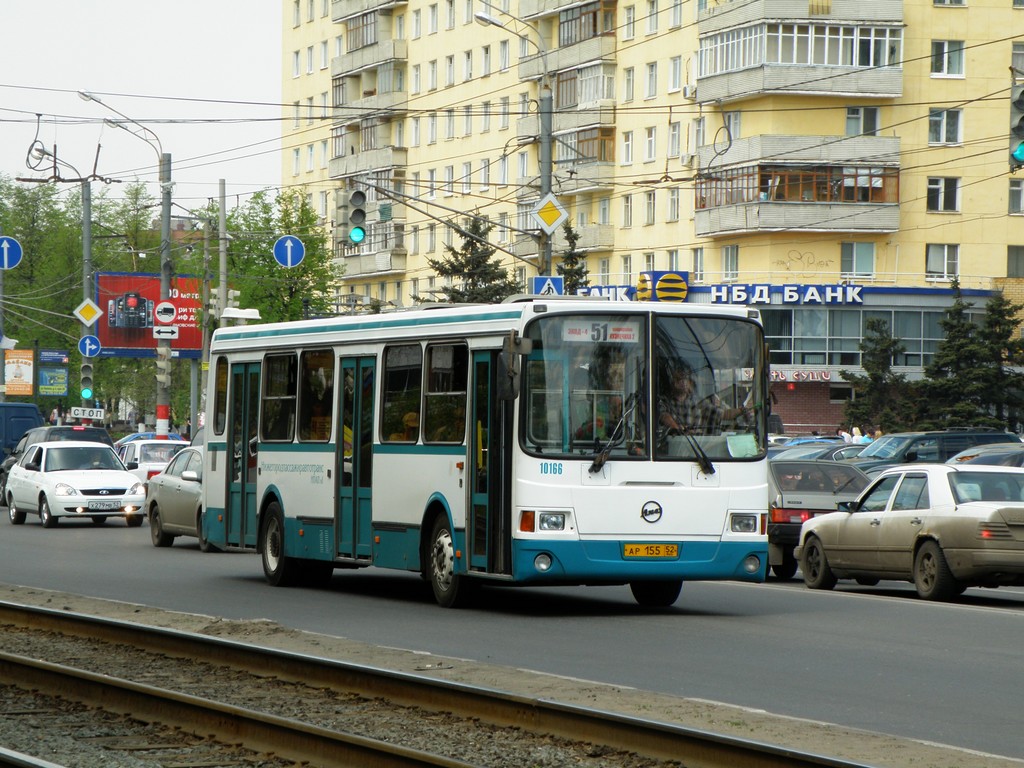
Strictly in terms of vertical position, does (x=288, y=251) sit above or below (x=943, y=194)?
below

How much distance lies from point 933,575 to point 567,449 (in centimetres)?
513

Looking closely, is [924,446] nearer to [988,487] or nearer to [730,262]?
[988,487]

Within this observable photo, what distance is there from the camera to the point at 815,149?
70750 millimetres

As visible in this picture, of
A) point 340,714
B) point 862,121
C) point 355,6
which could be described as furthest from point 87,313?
point 340,714

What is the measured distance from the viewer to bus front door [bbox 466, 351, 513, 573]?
16703mm

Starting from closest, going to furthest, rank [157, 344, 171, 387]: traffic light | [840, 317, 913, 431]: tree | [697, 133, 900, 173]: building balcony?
[157, 344, 171, 387]: traffic light → [840, 317, 913, 431]: tree → [697, 133, 900, 173]: building balcony

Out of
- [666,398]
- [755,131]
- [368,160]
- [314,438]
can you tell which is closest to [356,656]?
[666,398]

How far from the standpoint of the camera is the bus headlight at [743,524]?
17.1m

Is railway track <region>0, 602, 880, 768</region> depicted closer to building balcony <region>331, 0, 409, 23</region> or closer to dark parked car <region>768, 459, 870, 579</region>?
dark parked car <region>768, 459, 870, 579</region>

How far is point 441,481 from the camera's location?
17734 mm

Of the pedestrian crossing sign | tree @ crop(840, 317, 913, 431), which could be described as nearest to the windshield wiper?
the pedestrian crossing sign

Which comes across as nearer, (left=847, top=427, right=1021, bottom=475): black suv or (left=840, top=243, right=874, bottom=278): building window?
(left=847, top=427, right=1021, bottom=475): black suv

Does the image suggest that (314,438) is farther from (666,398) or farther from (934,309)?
(934,309)

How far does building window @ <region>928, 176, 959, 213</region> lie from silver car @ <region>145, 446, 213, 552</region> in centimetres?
4732
